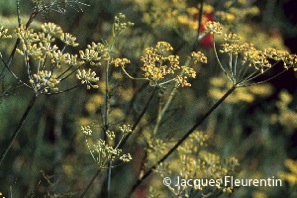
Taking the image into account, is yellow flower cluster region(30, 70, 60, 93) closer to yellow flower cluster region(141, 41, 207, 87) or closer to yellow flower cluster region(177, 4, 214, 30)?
yellow flower cluster region(141, 41, 207, 87)

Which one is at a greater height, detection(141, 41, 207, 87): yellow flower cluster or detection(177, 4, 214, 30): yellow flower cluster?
detection(177, 4, 214, 30): yellow flower cluster

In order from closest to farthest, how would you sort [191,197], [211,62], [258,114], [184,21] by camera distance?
[191,197]
[184,21]
[211,62]
[258,114]

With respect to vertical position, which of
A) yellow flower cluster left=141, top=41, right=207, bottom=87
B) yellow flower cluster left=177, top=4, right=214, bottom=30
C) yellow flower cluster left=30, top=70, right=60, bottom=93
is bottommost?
yellow flower cluster left=30, top=70, right=60, bottom=93

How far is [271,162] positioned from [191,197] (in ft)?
9.15

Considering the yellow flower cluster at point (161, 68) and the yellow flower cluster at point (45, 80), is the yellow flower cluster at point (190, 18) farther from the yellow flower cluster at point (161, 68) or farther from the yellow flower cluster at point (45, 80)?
the yellow flower cluster at point (45, 80)

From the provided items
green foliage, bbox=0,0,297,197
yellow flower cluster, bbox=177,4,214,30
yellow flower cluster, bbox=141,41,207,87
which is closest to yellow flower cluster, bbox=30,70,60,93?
green foliage, bbox=0,0,297,197

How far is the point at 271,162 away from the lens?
A: 16.2ft

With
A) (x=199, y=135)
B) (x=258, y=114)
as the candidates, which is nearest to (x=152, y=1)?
(x=199, y=135)

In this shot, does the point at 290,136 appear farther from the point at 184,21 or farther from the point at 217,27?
the point at 217,27

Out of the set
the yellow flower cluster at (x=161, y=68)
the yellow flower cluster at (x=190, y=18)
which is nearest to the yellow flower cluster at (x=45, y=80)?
the yellow flower cluster at (x=161, y=68)

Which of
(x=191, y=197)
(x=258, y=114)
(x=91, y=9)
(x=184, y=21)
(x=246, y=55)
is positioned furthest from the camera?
(x=258, y=114)

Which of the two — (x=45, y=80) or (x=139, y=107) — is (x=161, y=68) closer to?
(x=45, y=80)

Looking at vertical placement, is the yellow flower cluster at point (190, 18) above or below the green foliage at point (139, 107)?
above

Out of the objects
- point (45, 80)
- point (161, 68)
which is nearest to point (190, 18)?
point (161, 68)
